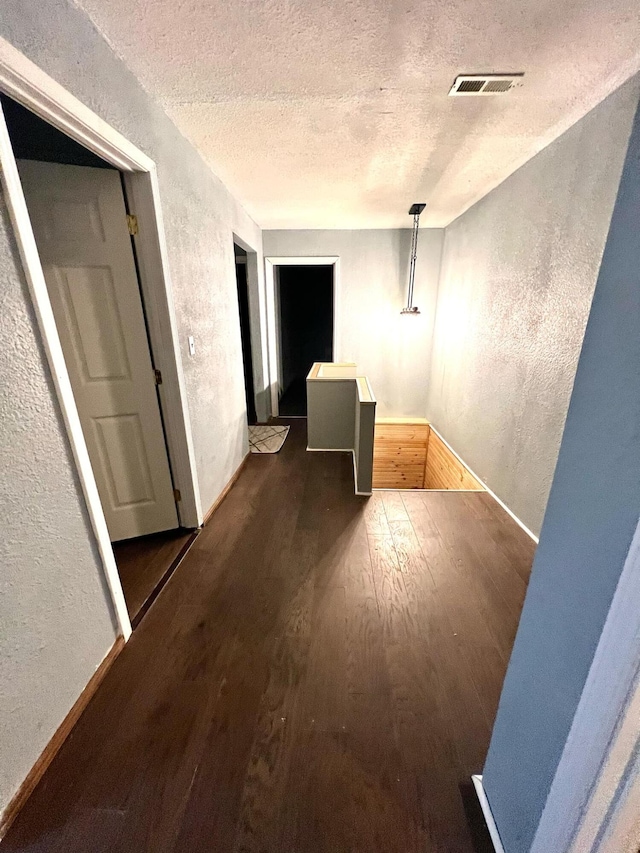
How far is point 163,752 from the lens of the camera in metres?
1.08

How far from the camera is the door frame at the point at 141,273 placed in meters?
0.94

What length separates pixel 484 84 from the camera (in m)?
1.49

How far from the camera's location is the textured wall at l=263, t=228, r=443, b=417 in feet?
13.4

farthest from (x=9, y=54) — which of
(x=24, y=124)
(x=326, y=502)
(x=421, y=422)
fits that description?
(x=421, y=422)

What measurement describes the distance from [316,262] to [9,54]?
11.8 feet

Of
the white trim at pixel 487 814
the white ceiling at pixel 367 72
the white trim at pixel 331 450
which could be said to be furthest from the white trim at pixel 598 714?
the white trim at pixel 331 450

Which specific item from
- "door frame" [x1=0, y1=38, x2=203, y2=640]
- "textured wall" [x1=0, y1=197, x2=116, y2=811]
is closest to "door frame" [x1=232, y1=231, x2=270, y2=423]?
"door frame" [x1=0, y1=38, x2=203, y2=640]

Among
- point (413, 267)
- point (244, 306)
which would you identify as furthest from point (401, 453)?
point (244, 306)

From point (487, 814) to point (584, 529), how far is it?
0.95 m

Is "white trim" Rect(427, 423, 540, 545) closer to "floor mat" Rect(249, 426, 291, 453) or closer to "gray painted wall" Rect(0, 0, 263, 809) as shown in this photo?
"floor mat" Rect(249, 426, 291, 453)

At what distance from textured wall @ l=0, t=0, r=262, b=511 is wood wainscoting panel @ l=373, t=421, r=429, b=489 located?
2134mm

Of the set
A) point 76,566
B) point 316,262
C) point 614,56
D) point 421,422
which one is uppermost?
point 614,56

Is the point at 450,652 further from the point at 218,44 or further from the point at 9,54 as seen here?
the point at 218,44

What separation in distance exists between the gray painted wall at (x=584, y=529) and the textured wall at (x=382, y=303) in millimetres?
3936
